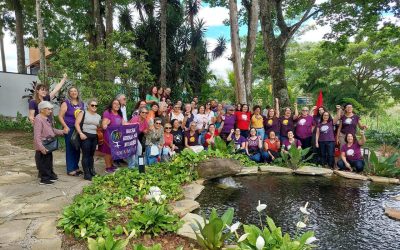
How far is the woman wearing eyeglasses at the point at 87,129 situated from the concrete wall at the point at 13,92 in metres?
8.13

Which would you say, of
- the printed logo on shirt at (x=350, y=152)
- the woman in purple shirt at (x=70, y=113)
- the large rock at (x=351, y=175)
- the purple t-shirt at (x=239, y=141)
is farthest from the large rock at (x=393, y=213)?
the woman in purple shirt at (x=70, y=113)

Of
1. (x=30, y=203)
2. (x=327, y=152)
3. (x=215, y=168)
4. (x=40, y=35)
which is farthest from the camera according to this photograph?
(x=40, y=35)

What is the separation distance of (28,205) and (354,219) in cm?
430

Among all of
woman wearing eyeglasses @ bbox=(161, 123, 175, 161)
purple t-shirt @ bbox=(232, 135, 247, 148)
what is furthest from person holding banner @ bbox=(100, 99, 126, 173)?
purple t-shirt @ bbox=(232, 135, 247, 148)

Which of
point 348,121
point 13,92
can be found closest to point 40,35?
point 13,92

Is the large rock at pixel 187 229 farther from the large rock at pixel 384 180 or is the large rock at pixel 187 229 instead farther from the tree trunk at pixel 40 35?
the tree trunk at pixel 40 35

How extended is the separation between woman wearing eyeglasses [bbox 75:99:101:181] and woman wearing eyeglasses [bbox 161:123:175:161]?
1.71 metres

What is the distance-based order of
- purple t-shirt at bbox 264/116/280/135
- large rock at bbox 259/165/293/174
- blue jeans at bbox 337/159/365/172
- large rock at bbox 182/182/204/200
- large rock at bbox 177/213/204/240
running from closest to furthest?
large rock at bbox 177/213/204/240
large rock at bbox 182/182/204/200
large rock at bbox 259/165/293/174
blue jeans at bbox 337/159/365/172
purple t-shirt at bbox 264/116/280/135

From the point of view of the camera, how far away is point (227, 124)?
8078 millimetres

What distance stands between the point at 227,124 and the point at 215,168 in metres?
2.02

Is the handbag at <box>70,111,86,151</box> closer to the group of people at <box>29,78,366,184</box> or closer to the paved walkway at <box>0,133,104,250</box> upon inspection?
the group of people at <box>29,78,366,184</box>

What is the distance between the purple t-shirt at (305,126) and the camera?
770 cm

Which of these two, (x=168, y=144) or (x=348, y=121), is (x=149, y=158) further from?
(x=348, y=121)

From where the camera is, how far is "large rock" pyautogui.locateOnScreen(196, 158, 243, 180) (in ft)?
20.5
